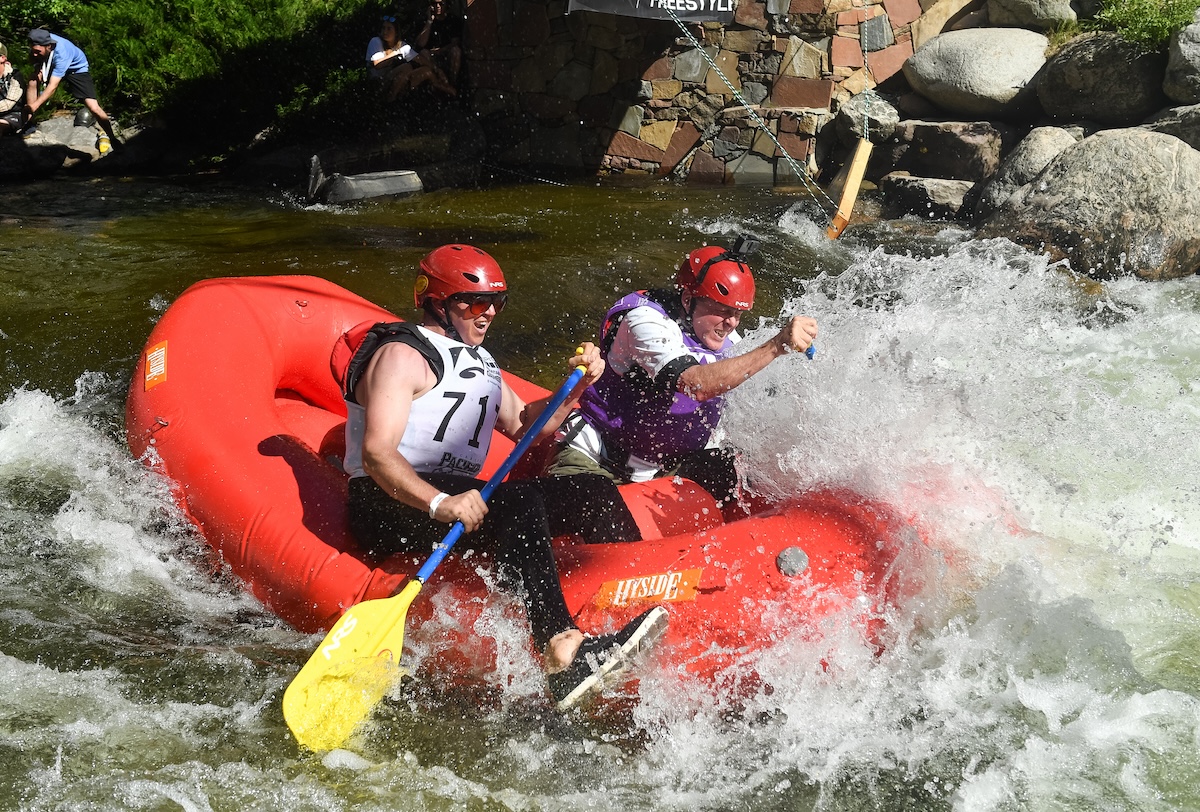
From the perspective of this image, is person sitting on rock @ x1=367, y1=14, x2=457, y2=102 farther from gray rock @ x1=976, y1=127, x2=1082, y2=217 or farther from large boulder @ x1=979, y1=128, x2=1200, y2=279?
large boulder @ x1=979, y1=128, x2=1200, y2=279

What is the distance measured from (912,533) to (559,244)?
5.56 metres

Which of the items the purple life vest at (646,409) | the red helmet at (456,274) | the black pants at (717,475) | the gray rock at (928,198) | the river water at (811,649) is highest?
the red helmet at (456,274)

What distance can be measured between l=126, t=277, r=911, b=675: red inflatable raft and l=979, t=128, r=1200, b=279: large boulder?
4.95 m

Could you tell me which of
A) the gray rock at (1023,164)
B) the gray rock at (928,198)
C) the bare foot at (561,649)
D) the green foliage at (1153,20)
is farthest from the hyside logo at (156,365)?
the green foliage at (1153,20)

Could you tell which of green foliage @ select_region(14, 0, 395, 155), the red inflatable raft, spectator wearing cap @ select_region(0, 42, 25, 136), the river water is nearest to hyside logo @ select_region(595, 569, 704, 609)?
the red inflatable raft

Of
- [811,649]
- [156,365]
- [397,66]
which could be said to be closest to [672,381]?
[811,649]

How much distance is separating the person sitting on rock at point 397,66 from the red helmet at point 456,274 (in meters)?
8.38

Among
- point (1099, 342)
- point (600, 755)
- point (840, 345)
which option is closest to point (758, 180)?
point (1099, 342)

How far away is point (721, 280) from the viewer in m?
3.89

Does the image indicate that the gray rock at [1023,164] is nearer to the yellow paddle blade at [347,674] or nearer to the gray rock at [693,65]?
the gray rock at [693,65]

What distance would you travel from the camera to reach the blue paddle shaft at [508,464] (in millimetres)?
3420

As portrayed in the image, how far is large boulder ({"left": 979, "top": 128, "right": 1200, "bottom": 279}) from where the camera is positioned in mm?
7598

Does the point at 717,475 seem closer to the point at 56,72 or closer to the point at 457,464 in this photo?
the point at 457,464

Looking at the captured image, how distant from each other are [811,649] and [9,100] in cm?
1137
